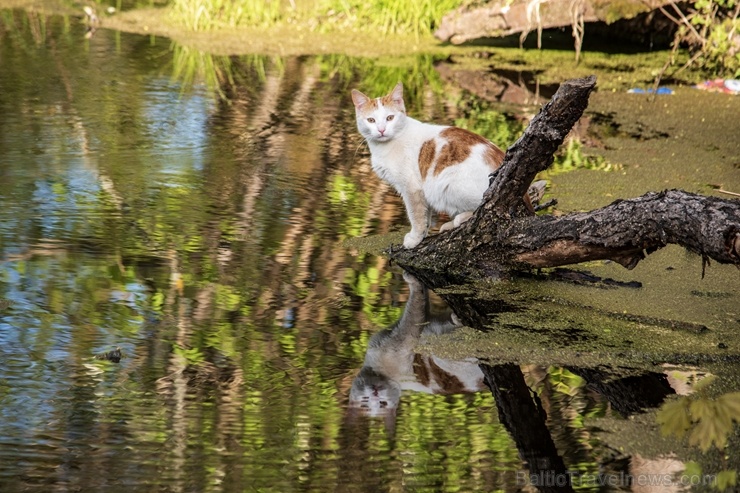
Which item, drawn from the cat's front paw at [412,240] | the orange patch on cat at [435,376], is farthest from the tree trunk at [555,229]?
the orange patch on cat at [435,376]

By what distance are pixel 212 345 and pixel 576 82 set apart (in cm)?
164

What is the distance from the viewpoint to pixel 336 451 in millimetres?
2914

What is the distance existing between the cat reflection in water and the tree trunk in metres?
0.55

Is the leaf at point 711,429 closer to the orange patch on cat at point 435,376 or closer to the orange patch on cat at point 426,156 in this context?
the orange patch on cat at point 435,376

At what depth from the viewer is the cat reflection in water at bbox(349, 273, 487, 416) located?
10.8 ft

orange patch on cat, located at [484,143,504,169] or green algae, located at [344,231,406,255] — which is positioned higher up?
orange patch on cat, located at [484,143,504,169]

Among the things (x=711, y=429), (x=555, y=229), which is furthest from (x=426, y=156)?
(x=711, y=429)

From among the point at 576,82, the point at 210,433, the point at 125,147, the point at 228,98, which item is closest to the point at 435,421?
the point at 210,433

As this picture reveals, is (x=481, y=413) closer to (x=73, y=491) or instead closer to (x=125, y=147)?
(x=73, y=491)

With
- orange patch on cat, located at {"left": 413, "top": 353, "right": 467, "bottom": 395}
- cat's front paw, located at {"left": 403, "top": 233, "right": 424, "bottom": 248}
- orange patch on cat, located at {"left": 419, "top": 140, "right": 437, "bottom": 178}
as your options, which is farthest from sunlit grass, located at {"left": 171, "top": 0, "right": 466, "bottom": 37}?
orange patch on cat, located at {"left": 413, "top": 353, "right": 467, "bottom": 395}

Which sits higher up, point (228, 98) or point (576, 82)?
point (576, 82)

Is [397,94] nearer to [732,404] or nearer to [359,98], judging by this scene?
[359,98]

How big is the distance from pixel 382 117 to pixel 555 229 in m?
0.93

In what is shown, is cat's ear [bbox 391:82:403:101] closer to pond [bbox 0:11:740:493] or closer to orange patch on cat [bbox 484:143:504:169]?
orange patch on cat [bbox 484:143:504:169]
